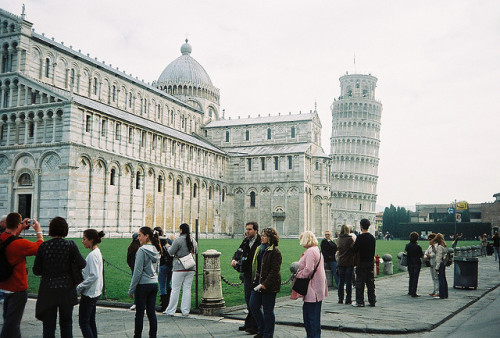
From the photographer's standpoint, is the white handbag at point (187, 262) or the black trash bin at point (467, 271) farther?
the black trash bin at point (467, 271)

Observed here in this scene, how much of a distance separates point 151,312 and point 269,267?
2.06 metres

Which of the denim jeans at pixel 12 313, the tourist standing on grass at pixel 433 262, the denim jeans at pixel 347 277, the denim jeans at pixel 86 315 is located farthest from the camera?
the tourist standing on grass at pixel 433 262

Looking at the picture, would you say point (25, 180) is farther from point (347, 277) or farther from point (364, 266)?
point (364, 266)

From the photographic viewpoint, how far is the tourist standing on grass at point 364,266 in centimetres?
1155

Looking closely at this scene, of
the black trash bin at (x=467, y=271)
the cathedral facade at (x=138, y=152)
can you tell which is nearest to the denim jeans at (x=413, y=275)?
the black trash bin at (x=467, y=271)

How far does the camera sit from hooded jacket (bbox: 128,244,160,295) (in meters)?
7.63

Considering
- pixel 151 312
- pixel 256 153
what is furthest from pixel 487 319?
pixel 256 153

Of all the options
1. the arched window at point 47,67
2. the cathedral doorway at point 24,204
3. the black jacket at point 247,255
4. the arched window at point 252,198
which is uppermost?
the arched window at point 47,67

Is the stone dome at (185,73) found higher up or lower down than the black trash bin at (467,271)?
higher up

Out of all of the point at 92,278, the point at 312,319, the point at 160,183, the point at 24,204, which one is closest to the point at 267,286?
the point at 312,319

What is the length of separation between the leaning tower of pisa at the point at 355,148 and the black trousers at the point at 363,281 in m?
84.0

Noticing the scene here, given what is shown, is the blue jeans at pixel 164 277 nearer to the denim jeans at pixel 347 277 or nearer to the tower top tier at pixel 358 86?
the denim jeans at pixel 347 277

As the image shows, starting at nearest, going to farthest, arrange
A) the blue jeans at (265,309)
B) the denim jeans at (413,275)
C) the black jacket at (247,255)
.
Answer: the blue jeans at (265,309)
the black jacket at (247,255)
the denim jeans at (413,275)

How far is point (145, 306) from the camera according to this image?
779 cm
